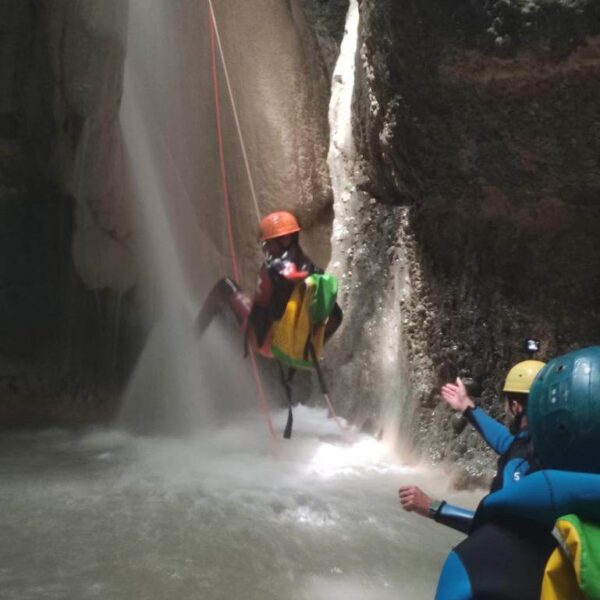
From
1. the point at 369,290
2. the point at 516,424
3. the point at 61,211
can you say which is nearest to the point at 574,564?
the point at 516,424

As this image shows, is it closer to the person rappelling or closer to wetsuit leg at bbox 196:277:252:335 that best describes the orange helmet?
the person rappelling

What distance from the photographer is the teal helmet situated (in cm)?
123

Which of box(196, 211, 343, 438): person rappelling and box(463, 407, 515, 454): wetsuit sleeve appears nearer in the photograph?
box(463, 407, 515, 454): wetsuit sleeve

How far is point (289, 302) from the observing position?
5.17 meters

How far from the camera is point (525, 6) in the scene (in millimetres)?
4602

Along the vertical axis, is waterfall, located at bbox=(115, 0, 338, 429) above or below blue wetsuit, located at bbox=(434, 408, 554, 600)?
above

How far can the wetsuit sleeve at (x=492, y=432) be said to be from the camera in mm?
2779

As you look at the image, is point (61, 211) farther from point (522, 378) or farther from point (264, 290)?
point (522, 378)

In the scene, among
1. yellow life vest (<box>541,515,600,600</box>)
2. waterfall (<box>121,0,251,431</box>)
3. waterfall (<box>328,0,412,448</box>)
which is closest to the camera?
yellow life vest (<box>541,515,600,600</box>)

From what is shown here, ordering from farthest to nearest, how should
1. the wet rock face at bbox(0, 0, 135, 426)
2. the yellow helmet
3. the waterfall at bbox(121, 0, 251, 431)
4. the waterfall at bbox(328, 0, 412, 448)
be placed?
the waterfall at bbox(121, 0, 251, 431) → the wet rock face at bbox(0, 0, 135, 426) → the waterfall at bbox(328, 0, 412, 448) → the yellow helmet

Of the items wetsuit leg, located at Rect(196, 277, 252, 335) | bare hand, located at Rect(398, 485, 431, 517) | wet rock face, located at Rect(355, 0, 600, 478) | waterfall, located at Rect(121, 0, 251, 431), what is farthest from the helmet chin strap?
waterfall, located at Rect(121, 0, 251, 431)

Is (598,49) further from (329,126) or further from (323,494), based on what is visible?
(329,126)

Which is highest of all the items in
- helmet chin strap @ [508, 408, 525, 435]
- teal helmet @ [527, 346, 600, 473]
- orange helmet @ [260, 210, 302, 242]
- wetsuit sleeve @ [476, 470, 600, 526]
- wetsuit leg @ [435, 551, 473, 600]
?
orange helmet @ [260, 210, 302, 242]

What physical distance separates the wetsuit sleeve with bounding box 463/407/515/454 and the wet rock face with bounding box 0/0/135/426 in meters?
5.02
